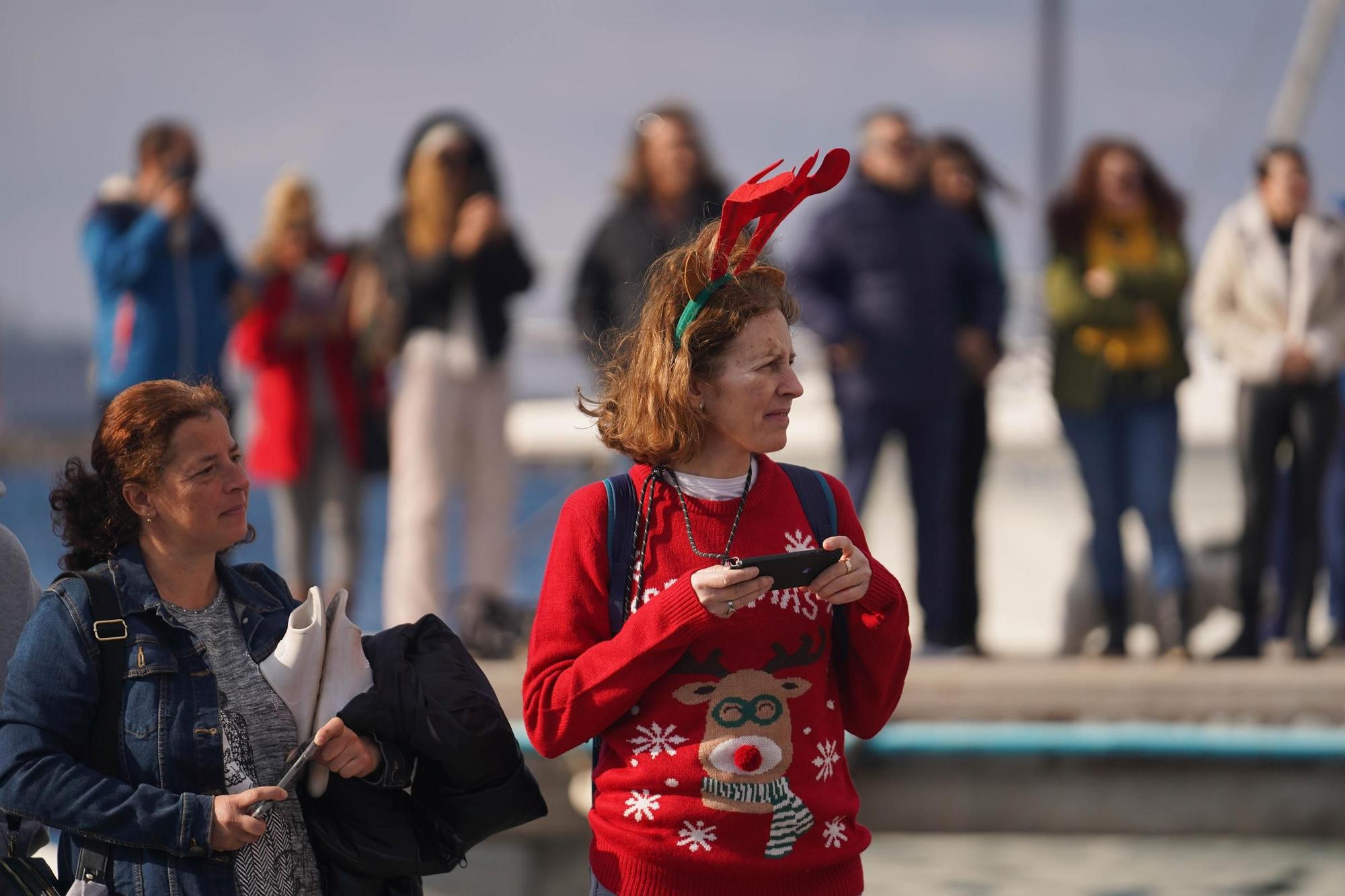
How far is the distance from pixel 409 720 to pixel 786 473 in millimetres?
724

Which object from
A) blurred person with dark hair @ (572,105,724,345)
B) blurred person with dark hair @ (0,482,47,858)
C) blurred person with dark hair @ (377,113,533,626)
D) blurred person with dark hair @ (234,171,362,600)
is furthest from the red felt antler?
blurred person with dark hair @ (234,171,362,600)

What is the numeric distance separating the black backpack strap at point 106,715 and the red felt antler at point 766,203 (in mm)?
1050

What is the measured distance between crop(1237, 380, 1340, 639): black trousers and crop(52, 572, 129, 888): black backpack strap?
16.9ft

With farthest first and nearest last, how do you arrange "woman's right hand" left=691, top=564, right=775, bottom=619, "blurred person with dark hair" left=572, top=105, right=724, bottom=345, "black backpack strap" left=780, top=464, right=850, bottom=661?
"blurred person with dark hair" left=572, top=105, right=724, bottom=345
"black backpack strap" left=780, top=464, right=850, bottom=661
"woman's right hand" left=691, top=564, right=775, bottom=619

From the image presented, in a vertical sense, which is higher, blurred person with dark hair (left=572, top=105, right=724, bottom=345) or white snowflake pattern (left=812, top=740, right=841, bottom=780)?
blurred person with dark hair (left=572, top=105, right=724, bottom=345)

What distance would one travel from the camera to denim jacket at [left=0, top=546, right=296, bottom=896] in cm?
233

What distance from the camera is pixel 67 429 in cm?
3628

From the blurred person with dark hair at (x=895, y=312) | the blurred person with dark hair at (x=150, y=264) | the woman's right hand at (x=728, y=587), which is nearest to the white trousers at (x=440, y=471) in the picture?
the blurred person with dark hair at (x=150, y=264)

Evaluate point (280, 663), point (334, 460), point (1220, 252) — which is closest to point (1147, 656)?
point (1220, 252)

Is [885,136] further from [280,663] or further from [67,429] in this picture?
[67,429]

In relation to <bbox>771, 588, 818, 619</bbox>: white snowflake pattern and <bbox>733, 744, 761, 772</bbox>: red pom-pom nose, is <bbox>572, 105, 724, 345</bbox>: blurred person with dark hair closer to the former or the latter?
<bbox>771, 588, 818, 619</bbox>: white snowflake pattern

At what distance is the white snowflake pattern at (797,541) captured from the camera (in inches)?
99.6

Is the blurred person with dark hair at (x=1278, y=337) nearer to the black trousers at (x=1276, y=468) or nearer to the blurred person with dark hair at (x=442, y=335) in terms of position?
the black trousers at (x=1276, y=468)

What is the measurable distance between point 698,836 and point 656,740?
6.2 inches
